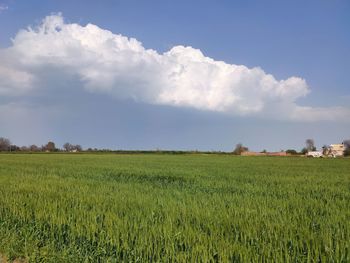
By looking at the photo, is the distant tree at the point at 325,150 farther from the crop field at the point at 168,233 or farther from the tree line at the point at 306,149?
the crop field at the point at 168,233

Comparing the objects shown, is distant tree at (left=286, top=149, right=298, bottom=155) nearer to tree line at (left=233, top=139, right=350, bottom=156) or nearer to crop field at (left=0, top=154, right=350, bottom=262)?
tree line at (left=233, top=139, right=350, bottom=156)

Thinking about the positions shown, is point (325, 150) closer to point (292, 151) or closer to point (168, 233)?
point (292, 151)

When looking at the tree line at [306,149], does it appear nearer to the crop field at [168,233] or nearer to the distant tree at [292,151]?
the distant tree at [292,151]

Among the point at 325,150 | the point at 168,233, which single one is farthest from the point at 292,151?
the point at 168,233

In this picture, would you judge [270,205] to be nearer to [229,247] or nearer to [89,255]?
[229,247]

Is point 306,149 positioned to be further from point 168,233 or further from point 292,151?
point 168,233

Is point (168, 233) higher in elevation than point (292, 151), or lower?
lower

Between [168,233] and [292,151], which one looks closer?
[168,233]

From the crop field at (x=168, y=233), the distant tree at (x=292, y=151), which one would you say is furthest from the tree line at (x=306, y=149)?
the crop field at (x=168, y=233)

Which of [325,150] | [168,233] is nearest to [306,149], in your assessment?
[325,150]

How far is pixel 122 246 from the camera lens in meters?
5.39

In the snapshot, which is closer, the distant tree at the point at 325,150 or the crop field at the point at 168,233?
the crop field at the point at 168,233

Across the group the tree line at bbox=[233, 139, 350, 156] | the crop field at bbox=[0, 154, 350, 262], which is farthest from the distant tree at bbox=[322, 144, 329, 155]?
the crop field at bbox=[0, 154, 350, 262]

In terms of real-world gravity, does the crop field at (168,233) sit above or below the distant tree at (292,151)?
below
